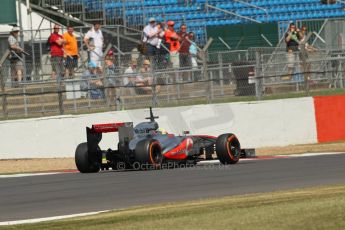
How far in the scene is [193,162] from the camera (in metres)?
18.4

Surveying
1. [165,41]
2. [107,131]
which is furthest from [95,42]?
[107,131]

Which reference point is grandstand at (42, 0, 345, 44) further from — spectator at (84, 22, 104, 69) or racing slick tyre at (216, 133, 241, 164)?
racing slick tyre at (216, 133, 241, 164)

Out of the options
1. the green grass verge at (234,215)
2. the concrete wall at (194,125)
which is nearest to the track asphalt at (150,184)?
the green grass verge at (234,215)

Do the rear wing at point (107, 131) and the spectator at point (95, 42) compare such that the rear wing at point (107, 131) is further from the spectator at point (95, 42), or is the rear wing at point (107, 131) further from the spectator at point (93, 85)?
the spectator at point (95, 42)

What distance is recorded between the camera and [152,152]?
17422 millimetres

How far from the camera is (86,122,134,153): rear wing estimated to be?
1770 centimetres

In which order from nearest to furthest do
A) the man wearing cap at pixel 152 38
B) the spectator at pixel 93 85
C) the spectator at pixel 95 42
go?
the spectator at pixel 93 85 → the spectator at pixel 95 42 → the man wearing cap at pixel 152 38

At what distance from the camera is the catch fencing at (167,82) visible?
23.9 m

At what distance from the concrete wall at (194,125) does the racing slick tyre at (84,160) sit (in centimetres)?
509

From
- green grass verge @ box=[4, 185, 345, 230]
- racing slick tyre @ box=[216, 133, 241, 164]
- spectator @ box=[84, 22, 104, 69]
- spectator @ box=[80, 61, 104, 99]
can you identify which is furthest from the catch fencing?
green grass verge @ box=[4, 185, 345, 230]

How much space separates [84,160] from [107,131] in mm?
684

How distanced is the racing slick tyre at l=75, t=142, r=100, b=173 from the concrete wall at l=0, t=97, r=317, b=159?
200 inches

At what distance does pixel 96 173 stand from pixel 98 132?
746 mm

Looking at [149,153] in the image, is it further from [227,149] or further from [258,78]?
[258,78]
